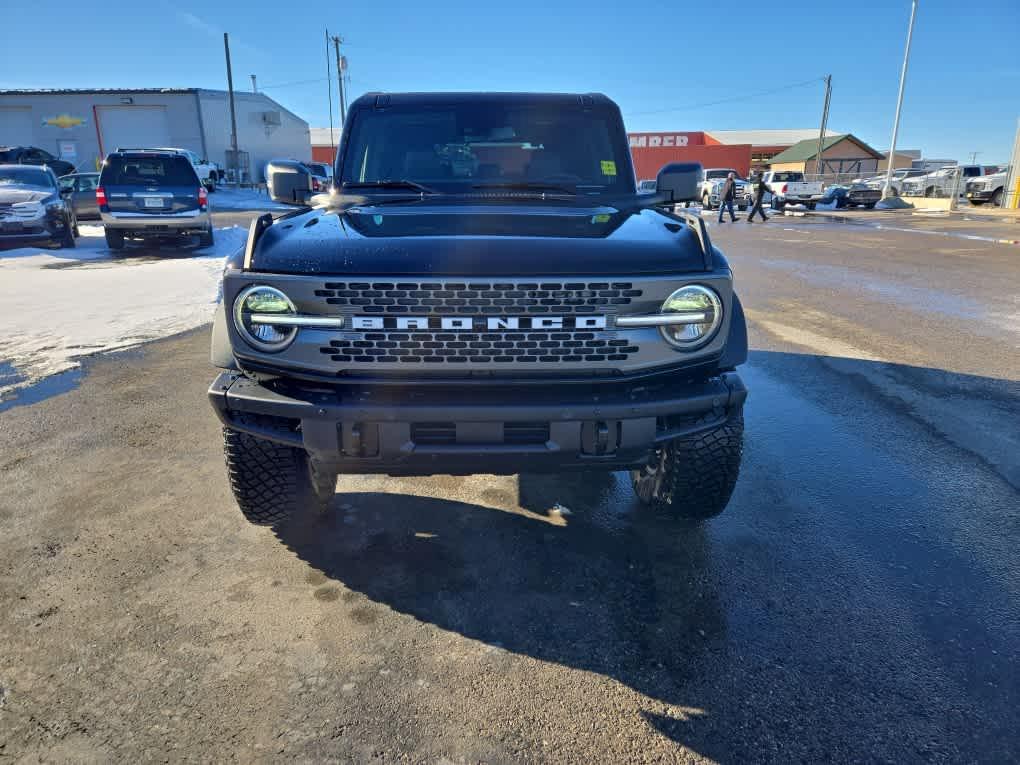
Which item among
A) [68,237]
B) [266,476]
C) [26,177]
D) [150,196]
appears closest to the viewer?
[266,476]

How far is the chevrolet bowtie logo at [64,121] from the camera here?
1740 inches

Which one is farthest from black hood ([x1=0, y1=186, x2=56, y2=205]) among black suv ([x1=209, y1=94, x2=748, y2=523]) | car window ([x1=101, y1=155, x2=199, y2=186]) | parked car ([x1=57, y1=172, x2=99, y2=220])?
black suv ([x1=209, y1=94, x2=748, y2=523])

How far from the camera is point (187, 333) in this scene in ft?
22.6

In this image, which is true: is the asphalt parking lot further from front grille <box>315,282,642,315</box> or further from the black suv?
front grille <box>315,282,642,315</box>

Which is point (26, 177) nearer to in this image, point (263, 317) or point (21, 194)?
point (21, 194)

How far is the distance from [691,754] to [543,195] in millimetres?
2420

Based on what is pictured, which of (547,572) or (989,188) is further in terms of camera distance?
(989,188)

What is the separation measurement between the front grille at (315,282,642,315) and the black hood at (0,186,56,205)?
1323 centimetres

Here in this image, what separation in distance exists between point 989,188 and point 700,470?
37029mm

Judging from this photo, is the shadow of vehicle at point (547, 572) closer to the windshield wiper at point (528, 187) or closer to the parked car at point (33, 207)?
the windshield wiper at point (528, 187)

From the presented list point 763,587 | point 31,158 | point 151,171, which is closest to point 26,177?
point 151,171

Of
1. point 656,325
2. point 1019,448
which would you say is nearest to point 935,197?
point 1019,448

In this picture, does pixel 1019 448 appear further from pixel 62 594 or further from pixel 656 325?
pixel 62 594

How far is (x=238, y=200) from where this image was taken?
107ft
